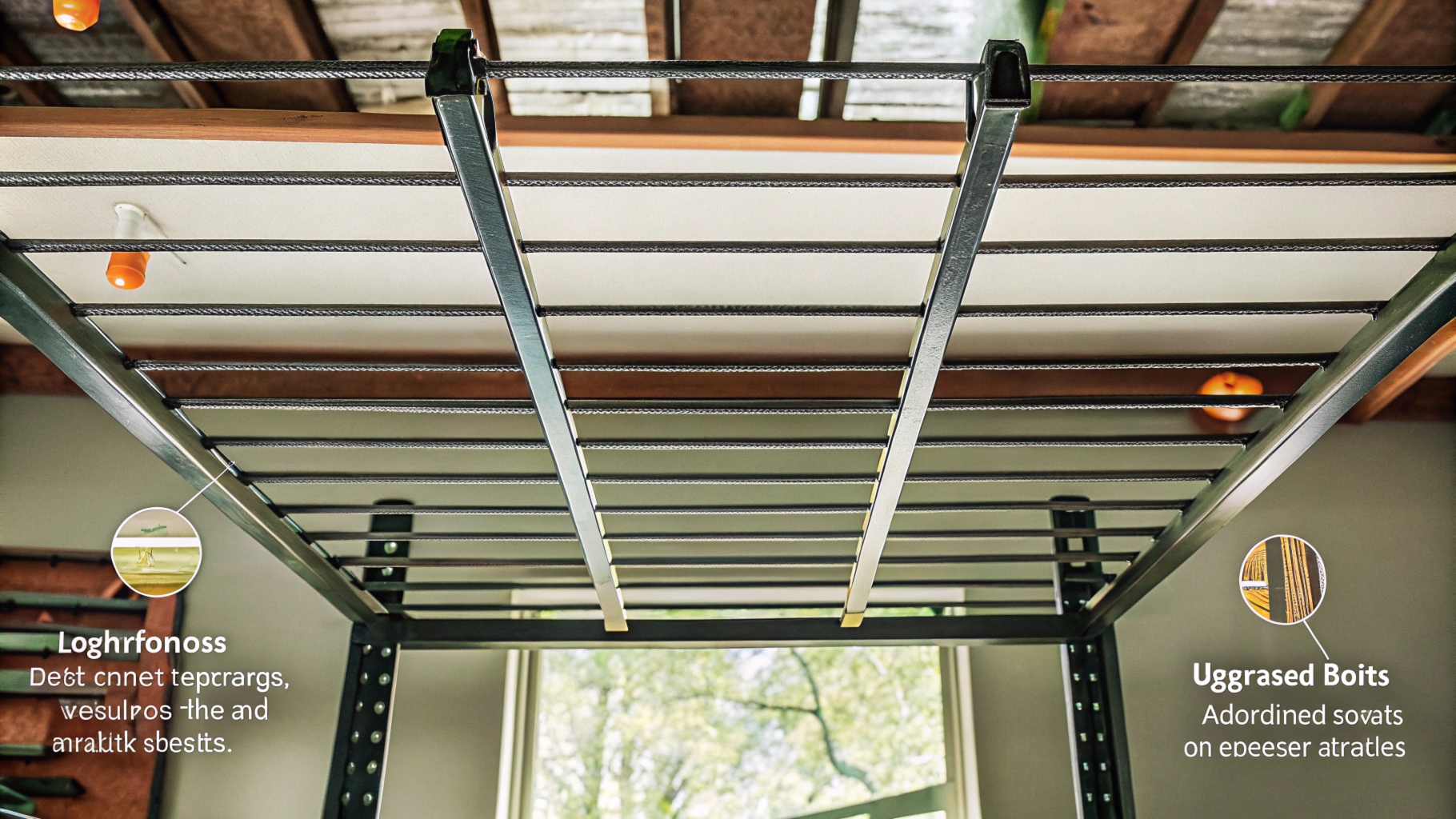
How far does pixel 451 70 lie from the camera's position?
96cm

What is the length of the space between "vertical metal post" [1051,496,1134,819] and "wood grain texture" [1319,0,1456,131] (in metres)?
0.95

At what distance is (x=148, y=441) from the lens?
4.65 feet

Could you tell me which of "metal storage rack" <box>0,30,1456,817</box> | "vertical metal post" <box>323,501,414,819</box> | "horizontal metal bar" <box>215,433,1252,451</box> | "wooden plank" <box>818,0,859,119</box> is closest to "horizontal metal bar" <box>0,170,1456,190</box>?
"metal storage rack" <box>0,30,1456,817</box>

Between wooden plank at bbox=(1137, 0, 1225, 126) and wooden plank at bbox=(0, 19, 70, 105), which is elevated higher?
wooden plank at bbox=(0, 19, 70, 105)

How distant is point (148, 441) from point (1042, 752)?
7.29 ft

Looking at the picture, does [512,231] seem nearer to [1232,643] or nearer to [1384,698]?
[1232,643]

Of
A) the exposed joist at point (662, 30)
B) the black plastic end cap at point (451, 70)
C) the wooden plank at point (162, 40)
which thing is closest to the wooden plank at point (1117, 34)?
the exposed joist at point (662, 30)

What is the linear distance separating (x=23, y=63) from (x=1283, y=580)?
137 inches

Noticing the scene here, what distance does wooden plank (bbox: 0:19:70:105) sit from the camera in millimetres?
1763

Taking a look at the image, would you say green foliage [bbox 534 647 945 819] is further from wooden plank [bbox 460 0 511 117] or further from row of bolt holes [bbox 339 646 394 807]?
wooden plank [bbox 460 0 511 117]

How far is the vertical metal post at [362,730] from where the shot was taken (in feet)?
6.15

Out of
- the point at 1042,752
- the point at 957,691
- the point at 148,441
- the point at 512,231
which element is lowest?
the point at 1042,752

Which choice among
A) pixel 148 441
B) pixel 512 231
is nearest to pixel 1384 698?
pixel 512 231

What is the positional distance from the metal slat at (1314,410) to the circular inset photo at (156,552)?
2434 mm
